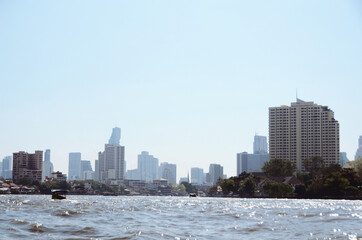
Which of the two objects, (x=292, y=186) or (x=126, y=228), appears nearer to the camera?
(x=126, y=228)

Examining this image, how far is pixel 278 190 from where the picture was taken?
176 meters

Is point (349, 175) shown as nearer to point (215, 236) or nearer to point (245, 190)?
point (245, 190)

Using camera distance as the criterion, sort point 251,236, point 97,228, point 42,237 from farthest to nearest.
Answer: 1. point 97,228
2. point 251,236
3. point 42,237

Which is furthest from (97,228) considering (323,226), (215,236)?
(323,226)

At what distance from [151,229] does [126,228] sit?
5.99 ft

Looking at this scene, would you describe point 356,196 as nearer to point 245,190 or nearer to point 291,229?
point 245,190

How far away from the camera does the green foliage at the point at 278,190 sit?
176250mm

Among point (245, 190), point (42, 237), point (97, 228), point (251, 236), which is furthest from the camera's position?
point (245, 190)

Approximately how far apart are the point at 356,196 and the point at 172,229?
112239 millimetres

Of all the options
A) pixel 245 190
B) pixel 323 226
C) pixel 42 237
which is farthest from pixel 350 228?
pixel 245 190

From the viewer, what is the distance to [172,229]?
38875 mm

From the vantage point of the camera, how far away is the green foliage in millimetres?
176250

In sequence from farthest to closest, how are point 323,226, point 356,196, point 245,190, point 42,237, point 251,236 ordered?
point 245,190, point 356,196, point 323,226, point 251,236, point 42,237

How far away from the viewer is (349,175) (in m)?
148
